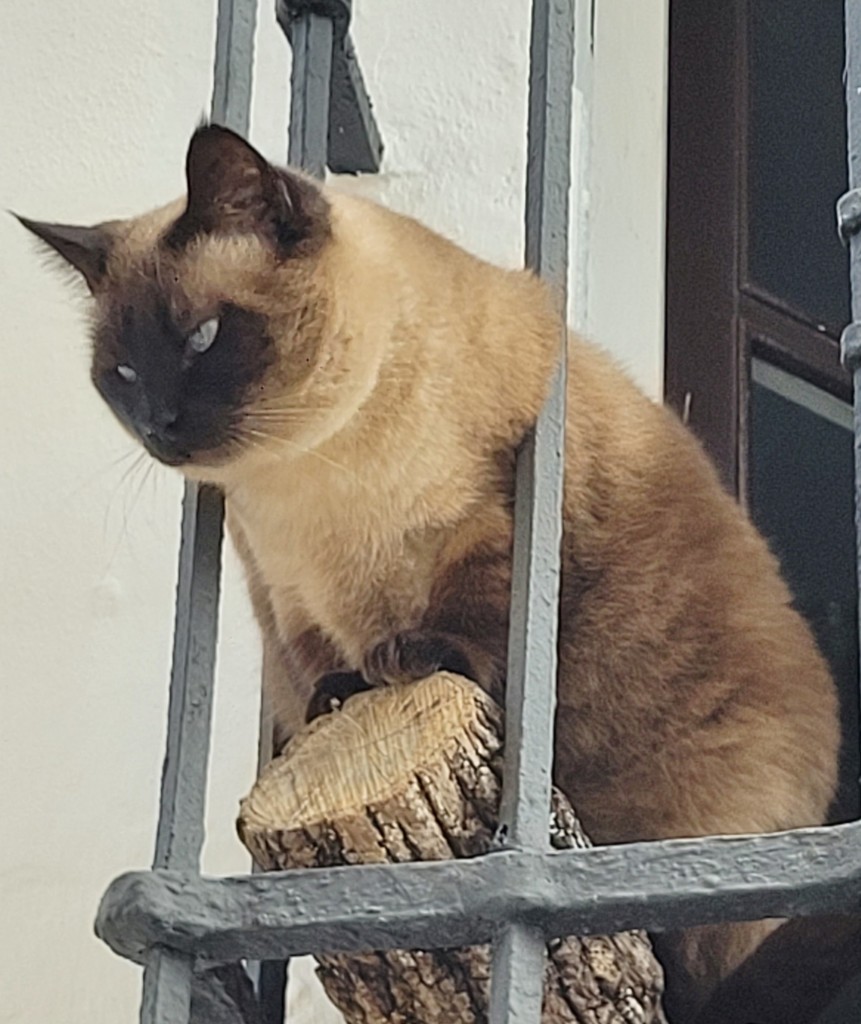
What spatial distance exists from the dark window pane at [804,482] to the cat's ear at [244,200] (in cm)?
75

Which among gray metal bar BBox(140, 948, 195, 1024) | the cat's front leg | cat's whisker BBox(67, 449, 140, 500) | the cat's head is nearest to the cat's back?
the cat's front leg

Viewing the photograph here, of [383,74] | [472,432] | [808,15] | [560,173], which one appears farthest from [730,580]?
[808,15]

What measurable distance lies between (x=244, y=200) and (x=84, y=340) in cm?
67

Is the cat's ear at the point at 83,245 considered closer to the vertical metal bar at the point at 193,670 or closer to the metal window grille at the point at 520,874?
the vertical metal bar at the point at 193,670

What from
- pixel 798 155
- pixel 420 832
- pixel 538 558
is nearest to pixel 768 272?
pixel 798 155

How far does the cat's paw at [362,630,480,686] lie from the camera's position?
1.37 metres

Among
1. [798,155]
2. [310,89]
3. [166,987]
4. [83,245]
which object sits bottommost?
[166,987]

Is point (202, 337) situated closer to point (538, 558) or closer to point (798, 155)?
point (538, 558)

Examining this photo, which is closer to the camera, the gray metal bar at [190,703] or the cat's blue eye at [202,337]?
the gray metal bar at [190,703]

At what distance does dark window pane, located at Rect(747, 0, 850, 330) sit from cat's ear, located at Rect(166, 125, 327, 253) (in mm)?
797

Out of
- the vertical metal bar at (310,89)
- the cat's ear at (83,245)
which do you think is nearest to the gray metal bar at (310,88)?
the vertical metal bar at (310,89)

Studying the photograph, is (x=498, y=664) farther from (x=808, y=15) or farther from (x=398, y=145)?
(x=808, y=15)

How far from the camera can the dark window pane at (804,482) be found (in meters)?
2.14

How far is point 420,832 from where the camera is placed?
1189 millimetres
